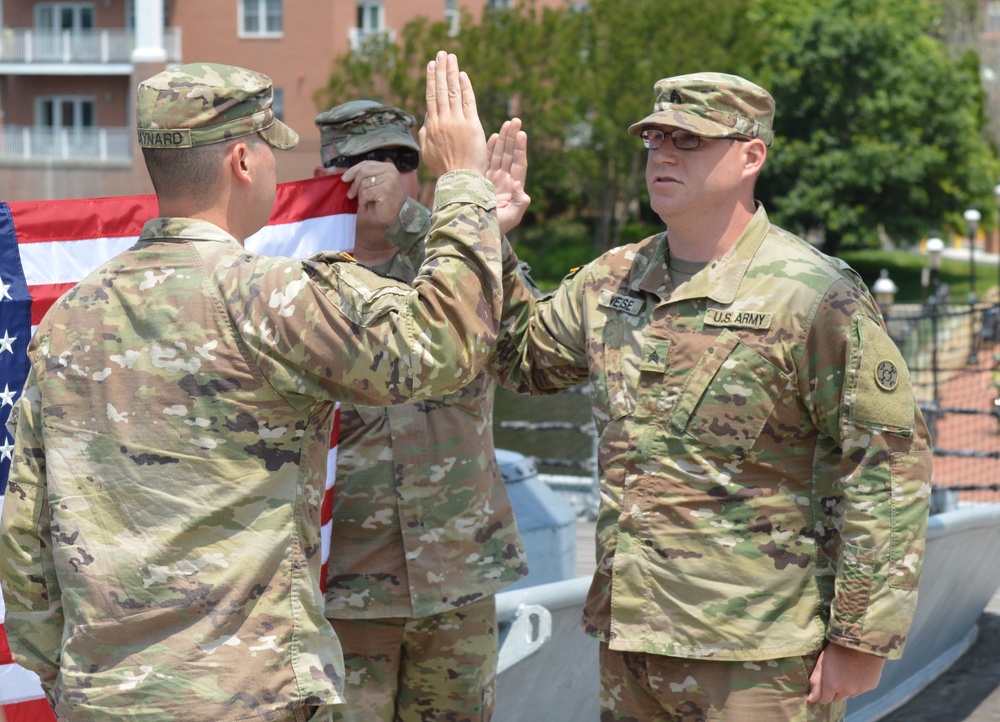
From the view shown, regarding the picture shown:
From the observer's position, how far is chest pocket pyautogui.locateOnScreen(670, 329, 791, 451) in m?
3.11

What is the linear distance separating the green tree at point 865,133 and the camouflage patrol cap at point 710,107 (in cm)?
3376

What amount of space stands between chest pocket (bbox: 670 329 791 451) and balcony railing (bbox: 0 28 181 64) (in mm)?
38621

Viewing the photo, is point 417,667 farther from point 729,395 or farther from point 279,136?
point 279,136

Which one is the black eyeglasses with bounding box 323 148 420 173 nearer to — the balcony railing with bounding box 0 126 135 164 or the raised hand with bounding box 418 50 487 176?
the raised hand with bounding box 418 50 487 176

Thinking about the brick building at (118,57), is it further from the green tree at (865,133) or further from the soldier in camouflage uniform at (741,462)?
the soldier in camouflage uniform at (741,462)

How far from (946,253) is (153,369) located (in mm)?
47617

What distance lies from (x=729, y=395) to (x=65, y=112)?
4041 cm

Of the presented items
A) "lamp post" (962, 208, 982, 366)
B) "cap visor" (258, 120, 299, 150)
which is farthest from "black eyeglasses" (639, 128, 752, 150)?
"lamp post" (962, 208, 982, 366)

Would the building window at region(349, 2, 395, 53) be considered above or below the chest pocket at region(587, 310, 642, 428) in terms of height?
below

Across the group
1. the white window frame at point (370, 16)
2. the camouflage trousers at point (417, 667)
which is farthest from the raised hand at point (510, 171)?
the white window frame at point (370, 16)

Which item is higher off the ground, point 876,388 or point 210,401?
point 210,401

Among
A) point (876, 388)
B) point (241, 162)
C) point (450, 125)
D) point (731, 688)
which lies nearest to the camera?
point (241, 162)

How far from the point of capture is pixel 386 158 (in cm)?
391

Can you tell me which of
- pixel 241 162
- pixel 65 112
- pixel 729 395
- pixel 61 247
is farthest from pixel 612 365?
pixel 65 112
